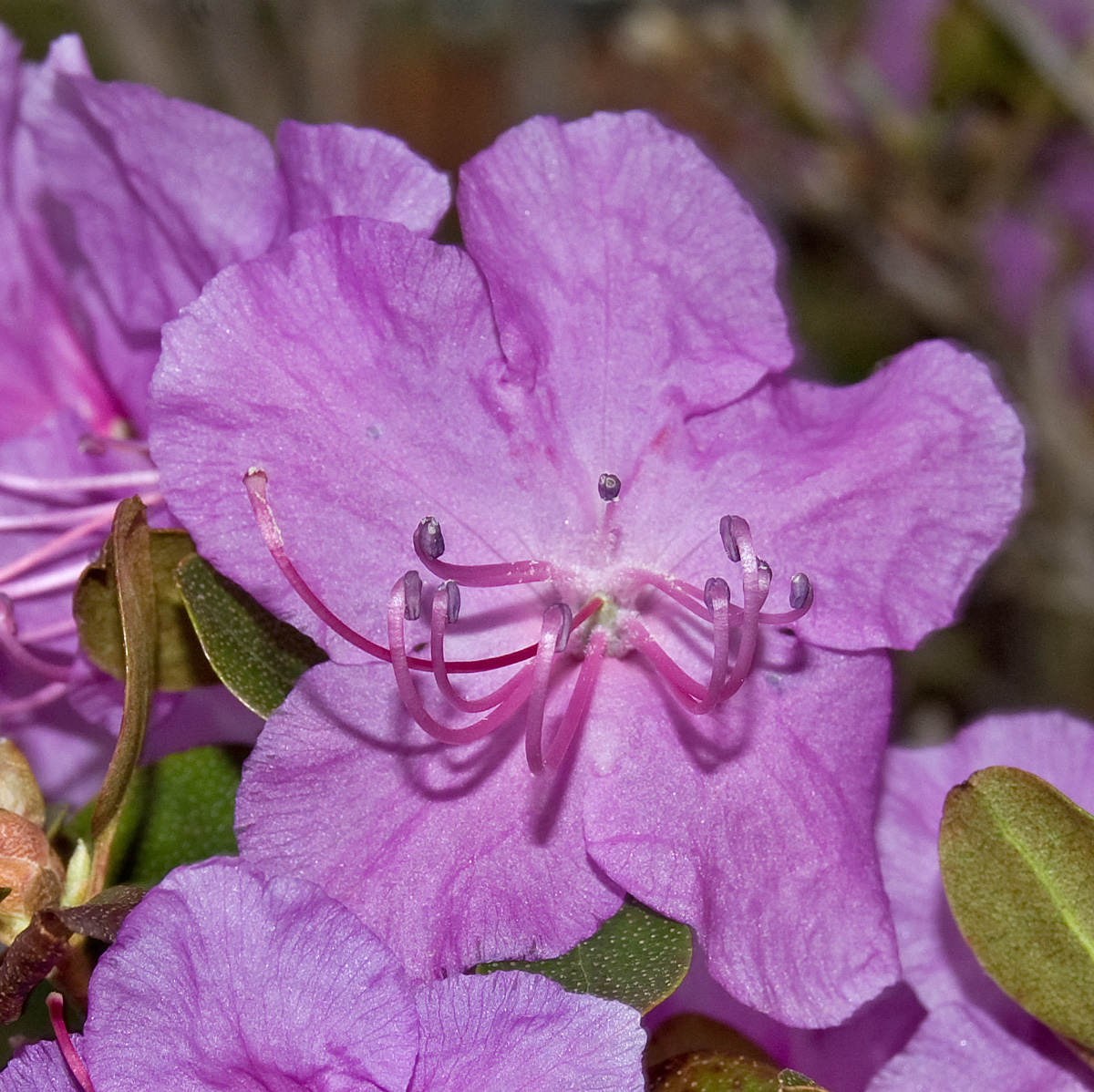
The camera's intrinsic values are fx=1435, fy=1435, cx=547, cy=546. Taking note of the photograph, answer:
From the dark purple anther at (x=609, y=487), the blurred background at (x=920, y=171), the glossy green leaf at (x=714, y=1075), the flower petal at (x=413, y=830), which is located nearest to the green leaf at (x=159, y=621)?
the flower petal at (x=413, y=830)

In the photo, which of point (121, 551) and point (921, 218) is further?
point (921, 218)

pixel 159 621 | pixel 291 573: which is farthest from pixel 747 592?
pixel 159 621

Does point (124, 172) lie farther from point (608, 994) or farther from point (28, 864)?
point (608, 994)

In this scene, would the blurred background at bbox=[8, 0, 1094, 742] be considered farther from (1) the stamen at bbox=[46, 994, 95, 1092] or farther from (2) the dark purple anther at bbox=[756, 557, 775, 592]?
(1) the stamen at bbox=[46, 994, 95, 1092]

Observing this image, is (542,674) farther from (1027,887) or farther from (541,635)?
(1027,887)

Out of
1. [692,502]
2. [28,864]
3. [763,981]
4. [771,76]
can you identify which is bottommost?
[763,981]

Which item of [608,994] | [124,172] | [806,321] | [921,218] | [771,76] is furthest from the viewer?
[806,321]

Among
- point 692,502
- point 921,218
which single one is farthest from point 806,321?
point 692,502
